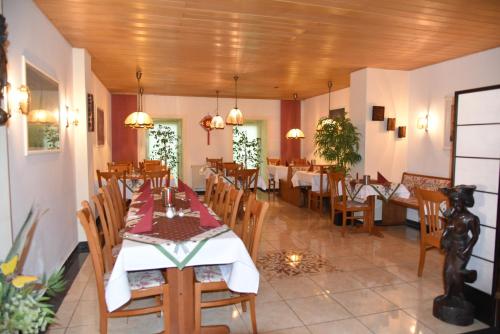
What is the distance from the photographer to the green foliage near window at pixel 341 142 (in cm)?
562

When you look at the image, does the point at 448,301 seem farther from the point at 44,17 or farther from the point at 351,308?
the point at 44,17

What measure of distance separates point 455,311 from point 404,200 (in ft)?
9.20

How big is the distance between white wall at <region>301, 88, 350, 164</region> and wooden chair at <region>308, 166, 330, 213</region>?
5.59 feet

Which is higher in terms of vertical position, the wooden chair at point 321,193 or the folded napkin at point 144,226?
the folded napkin at point 144,226

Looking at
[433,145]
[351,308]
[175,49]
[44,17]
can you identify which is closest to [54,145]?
[44,17]

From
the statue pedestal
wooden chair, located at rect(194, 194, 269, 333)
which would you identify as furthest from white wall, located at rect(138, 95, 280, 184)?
the statue pedestal

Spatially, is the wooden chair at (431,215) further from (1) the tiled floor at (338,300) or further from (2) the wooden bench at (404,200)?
(2) the wooden bench at (404,200)

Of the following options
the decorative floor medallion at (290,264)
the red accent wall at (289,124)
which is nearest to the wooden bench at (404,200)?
the decorative floor medallion at (290,264)

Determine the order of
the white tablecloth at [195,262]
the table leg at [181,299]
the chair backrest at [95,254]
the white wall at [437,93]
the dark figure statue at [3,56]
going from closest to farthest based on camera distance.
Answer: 1. the dark figure statue at [3,56]
2. the white tablecloth at [195,262]
3. the chair backrest at [95,254]
4. the table leg at [181,299]
5. the white wall at [437,93]

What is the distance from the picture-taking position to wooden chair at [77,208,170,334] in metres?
2.09

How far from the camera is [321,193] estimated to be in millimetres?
6188

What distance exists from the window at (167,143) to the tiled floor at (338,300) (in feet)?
16.5

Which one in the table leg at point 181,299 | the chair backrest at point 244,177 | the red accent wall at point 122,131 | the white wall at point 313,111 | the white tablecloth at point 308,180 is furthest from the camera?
the red accent wall at point 122,131

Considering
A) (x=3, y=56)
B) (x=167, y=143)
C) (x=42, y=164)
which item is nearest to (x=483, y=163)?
(x=3, y=56)
